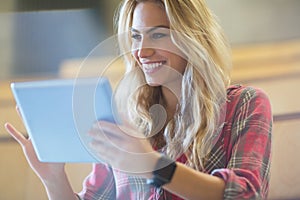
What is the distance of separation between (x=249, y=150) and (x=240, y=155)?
0.05 ft

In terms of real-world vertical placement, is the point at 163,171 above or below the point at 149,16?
below

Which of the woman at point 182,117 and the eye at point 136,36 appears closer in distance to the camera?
the woman at point 182,117

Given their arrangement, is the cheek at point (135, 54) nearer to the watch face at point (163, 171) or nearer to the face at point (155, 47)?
the face at point (155, 47)

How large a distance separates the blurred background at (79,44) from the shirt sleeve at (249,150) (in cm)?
44

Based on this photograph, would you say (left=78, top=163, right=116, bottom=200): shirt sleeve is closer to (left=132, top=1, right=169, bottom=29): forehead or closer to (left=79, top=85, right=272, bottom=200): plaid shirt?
(left=79, top=85, right=272, bottom=200): plaid shirt

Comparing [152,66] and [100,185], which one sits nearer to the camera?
[152,66]

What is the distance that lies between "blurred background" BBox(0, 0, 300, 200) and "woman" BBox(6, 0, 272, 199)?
390mm

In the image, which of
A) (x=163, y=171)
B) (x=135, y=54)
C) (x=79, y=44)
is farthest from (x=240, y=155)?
(x=79, y=44)

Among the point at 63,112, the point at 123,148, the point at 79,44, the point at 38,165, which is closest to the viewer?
the point at 123,148

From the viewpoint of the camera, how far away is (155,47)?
27.3 inches

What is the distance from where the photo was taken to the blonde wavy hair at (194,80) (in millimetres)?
695

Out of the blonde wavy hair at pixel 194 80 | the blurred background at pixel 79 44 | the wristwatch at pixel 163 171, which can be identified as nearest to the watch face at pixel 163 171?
the wristwatch at pixel 163 171

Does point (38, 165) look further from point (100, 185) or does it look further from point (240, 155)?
point (240, 155)

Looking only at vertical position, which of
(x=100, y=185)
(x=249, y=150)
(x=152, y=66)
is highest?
(x=152, y=66)
